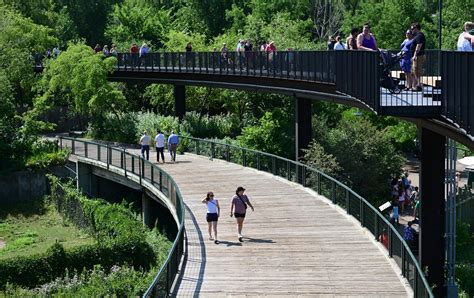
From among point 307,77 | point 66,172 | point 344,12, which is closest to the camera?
point 307,77

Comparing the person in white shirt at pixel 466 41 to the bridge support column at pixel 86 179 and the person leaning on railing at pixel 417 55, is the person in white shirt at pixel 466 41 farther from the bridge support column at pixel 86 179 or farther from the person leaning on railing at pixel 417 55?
the bridge support column at pixel 86 179

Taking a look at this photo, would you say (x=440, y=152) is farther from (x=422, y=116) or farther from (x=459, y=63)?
(x=459, y=63)

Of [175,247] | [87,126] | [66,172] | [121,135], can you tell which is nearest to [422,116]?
[175,247]

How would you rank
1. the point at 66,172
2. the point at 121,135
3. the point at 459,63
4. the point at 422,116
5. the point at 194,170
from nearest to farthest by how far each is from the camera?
1. the point at 459,63
2. the point at 422,116
3. the point at 194,170
4. the point at 66,172
5. the point at 121,135

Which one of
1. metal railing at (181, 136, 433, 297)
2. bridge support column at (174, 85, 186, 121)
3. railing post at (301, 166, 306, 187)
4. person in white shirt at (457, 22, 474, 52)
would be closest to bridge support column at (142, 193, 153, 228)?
metal railing at (181, 136, 433, 297)

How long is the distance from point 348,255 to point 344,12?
63655mm

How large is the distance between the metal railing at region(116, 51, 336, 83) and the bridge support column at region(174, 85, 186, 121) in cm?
213

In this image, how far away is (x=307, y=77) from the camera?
33.5m

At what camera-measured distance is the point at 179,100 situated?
5212cm

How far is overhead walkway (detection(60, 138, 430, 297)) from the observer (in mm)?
19344

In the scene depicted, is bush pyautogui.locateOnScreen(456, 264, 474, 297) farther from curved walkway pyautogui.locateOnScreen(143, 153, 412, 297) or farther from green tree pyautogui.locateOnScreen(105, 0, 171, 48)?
green tree pyautogui.locateOnScreen(105, 0, 171, 48)

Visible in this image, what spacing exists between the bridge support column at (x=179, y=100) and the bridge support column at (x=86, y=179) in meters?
9.83

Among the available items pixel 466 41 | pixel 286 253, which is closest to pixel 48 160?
pixel 286 253

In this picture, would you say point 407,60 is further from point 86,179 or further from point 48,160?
point 48,160
